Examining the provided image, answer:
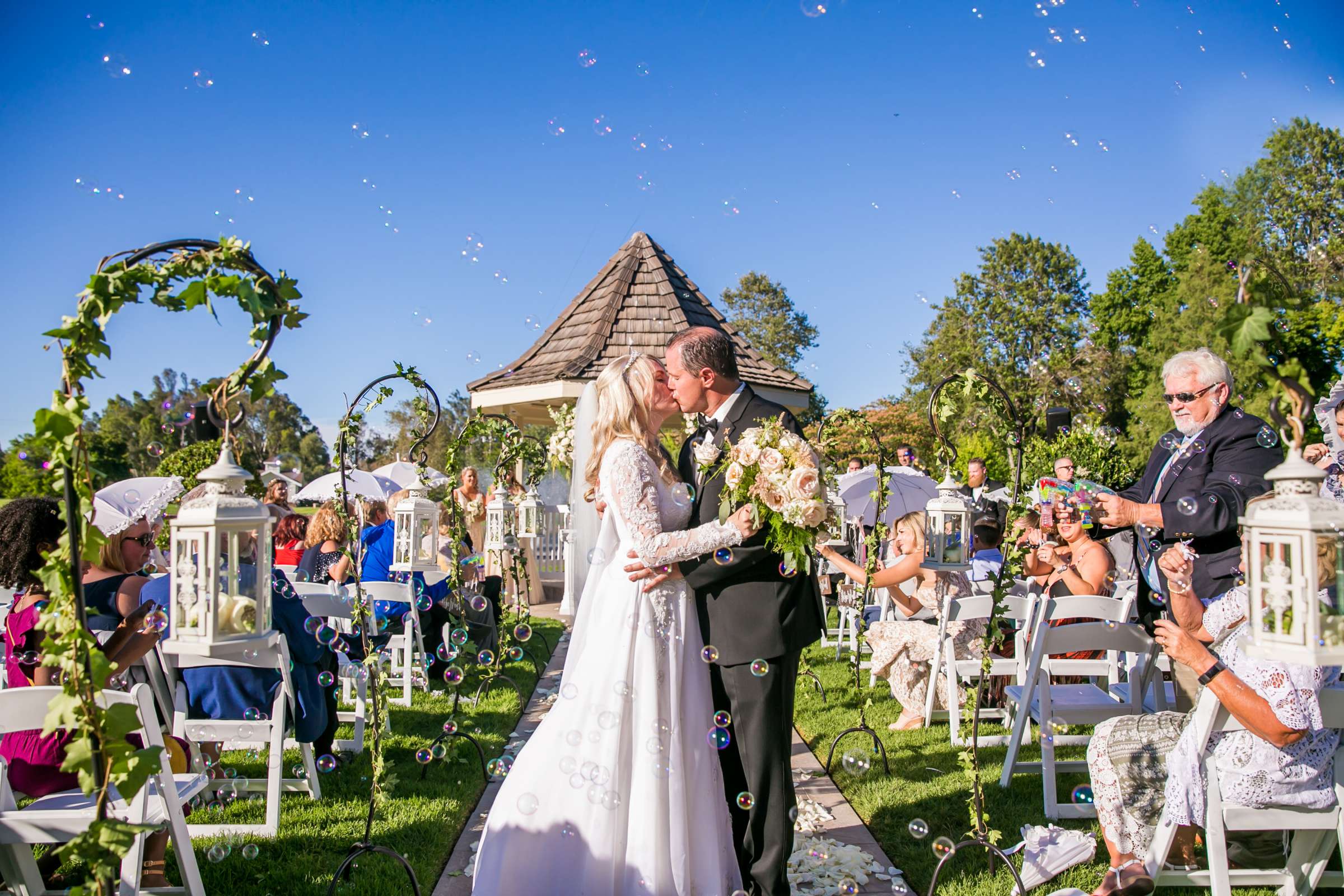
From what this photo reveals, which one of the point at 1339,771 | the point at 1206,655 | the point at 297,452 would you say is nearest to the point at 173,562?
the point at 1206,655

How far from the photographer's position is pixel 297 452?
73812 mm

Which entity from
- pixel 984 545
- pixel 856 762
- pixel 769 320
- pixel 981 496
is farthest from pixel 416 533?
pixel 769 320

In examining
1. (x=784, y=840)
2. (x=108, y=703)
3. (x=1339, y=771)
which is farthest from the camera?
(x=784, y=840)

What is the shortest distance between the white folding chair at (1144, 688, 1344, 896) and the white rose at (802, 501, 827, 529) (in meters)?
1.42

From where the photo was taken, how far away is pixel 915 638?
20.0ft

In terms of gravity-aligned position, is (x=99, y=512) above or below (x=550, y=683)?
above

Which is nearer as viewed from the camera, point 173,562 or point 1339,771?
point 173,562

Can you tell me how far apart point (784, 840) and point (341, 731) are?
13.1 feet

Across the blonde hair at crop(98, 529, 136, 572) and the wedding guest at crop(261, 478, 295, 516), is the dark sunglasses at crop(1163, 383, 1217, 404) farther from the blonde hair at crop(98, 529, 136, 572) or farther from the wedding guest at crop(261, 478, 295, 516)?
the wedding guest at crop(261, 478, 295, 516)

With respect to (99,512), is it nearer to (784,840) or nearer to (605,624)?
(605,624)

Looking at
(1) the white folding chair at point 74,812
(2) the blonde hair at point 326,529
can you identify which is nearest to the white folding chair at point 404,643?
(2) the blonde hair at point 326,529

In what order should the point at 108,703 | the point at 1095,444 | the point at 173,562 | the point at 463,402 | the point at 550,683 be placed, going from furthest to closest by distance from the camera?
the point at 463,402 < the point at 1095,444 < the point at 550,683 < the point at 108,703 < the point at 173,562

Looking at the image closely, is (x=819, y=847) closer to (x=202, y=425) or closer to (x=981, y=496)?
(x=202, y=425)

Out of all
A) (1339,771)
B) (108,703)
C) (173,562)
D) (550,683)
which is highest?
(173,562)
